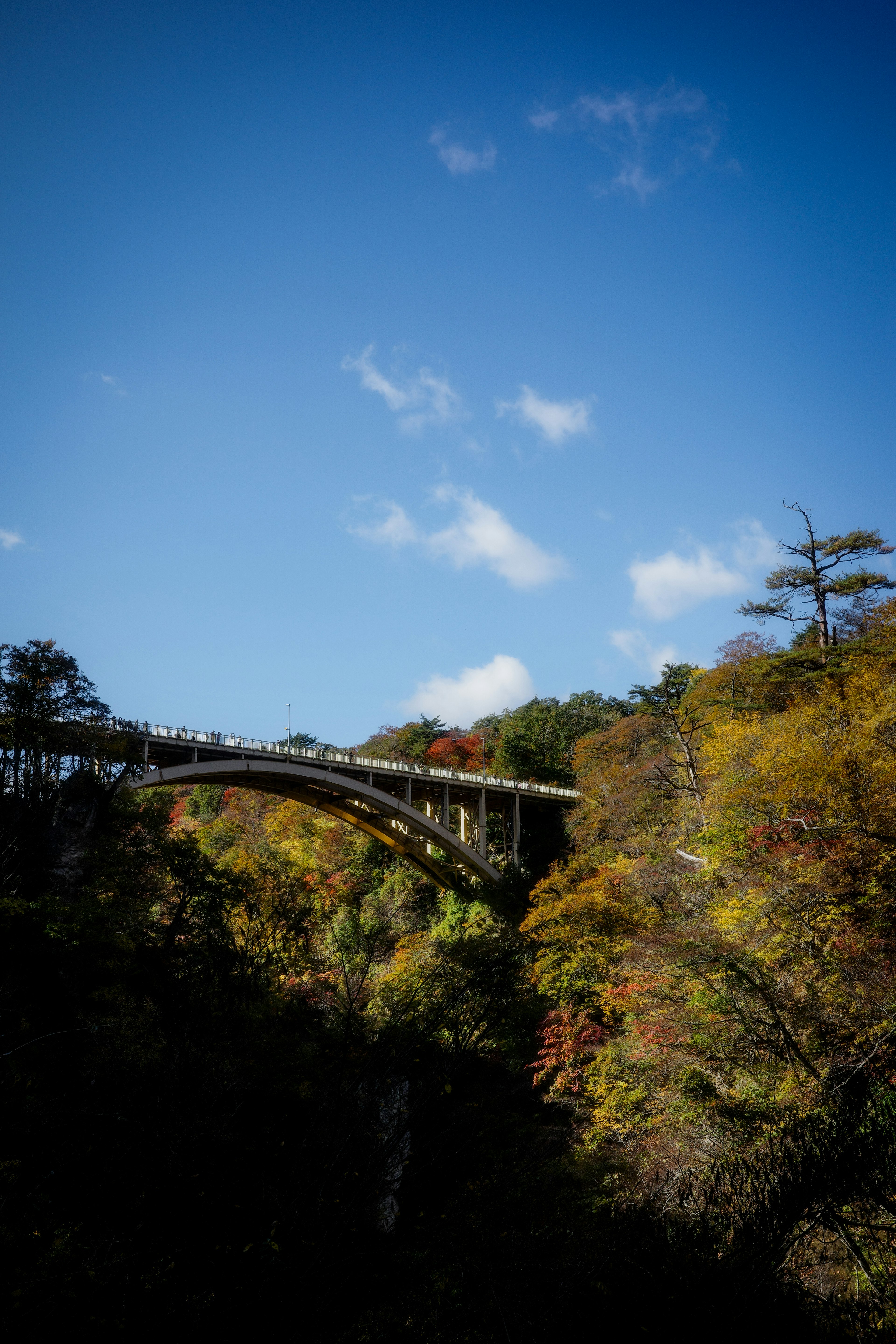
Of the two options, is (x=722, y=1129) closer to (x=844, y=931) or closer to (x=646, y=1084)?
(x=646, y=1084)

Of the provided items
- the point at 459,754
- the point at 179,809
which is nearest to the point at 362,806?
the point at 459,754

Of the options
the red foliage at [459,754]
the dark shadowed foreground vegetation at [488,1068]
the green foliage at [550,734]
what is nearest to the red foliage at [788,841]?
→ the dark shadowed foreground vegetation at [488,1068]

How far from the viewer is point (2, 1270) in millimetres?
5383

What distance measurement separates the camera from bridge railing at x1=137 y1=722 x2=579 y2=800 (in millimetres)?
22516

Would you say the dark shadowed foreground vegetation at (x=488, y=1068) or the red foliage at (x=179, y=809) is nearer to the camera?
the dark shadowed foreground vegetation at (x=488, y=1068)

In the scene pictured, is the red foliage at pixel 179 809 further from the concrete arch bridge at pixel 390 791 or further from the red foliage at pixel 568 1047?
the red foliage at pixel 568 1047

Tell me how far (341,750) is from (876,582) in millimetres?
19068

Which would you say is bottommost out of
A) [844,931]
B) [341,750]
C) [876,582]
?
[844,931]

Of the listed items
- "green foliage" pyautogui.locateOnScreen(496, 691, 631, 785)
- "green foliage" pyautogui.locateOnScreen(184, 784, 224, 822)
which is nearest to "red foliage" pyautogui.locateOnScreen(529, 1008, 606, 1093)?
"green foliage" pyautogui.locateOnScreen(496, 691, 631, 785)

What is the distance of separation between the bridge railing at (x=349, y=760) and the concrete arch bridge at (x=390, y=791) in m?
0.03

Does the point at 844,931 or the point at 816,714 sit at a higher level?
the point at 816,714

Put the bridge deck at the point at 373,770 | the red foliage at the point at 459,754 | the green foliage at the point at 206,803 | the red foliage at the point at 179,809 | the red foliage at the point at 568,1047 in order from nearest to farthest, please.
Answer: the red foliage at the point at 568,1047
the bridge deck at the point at 373,770
the red foliage at the point at 459,754
the green foliage at the point at 206,803
the red foliage at the point at 179,809

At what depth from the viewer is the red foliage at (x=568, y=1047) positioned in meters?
15.7

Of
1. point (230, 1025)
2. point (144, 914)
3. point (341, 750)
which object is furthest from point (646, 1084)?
point (341, 750)
